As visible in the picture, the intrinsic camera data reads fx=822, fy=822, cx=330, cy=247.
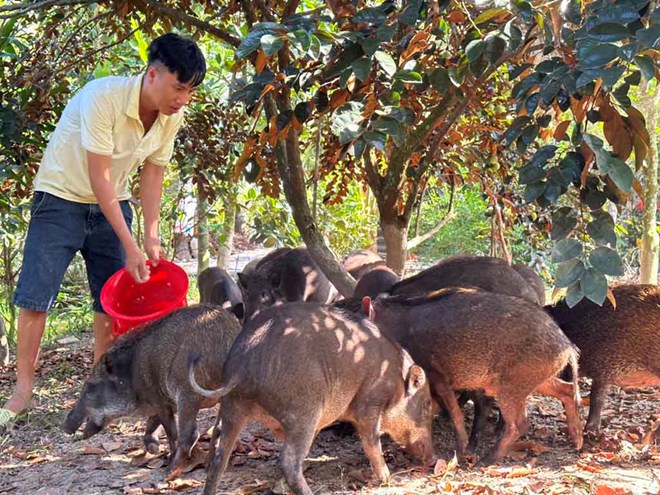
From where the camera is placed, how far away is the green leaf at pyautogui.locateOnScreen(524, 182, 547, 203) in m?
3.01

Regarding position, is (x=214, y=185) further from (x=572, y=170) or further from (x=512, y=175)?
(x=572, y=170)

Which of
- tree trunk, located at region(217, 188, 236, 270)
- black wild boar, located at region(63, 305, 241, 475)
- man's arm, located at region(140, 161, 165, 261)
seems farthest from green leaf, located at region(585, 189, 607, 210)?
tree trunk, located at region(217, 188, 236, 270)

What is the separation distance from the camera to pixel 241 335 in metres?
3.54

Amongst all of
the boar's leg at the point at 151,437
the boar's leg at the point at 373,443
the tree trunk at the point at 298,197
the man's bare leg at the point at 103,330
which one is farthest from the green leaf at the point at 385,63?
the man's bare leg at the point at 103,330

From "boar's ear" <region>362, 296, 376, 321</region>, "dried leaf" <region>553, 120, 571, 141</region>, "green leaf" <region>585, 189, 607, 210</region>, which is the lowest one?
"boar's ear" <region>362, 296, 376, 321</region>

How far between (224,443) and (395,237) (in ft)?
9.06

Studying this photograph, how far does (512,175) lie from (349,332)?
11.0 feet

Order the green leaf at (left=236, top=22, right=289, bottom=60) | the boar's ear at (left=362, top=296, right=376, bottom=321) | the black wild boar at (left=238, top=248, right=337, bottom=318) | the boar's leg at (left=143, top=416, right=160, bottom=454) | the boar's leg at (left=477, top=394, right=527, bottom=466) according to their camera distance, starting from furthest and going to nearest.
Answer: the black wild boar at (left=238, top=248, right=337, bottom=318) < the boar's ear at (left=362, top=296, right=376, bottom=321) < the boar's leg at (left=143, top=416, right=160, bottom=454) < the boar's leg at (left=477, top=394, right=527, bottom=466) < the green leaf at (left=236, top=22, right=289, bottom=60)

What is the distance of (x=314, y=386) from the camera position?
3383 millimetres

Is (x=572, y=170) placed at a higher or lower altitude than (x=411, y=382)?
higher

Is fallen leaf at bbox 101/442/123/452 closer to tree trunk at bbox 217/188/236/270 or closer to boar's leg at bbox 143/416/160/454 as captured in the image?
boar's leg at bbox 143/416/160/454

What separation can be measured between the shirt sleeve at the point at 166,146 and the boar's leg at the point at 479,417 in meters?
2.13

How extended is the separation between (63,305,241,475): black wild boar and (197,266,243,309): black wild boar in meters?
2.07

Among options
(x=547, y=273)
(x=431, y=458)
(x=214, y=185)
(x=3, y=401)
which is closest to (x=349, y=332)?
(x=431, y=458)
